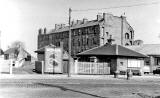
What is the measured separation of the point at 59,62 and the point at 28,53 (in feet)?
205

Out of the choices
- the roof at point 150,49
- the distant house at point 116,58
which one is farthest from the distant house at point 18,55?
the distant house at point 116,58

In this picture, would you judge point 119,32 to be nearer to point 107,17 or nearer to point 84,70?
point 107,17

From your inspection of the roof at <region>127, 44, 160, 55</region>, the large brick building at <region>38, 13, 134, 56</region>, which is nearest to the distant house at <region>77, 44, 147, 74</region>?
the roof at <region>127, 44, 160, 55</region>

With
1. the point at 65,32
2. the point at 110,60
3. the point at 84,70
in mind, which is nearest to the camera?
the point at 84,70

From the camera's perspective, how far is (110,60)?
45688 mm

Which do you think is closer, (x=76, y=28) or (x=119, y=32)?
(x=119, y=32)

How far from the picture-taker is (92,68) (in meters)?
43.1

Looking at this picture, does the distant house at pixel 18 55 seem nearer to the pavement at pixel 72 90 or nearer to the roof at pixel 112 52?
the roof at pixel 112 52

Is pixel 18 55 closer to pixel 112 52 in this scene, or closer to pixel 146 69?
pixel 146 69

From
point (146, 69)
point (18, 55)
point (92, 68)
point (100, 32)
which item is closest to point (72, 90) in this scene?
point (92, 68)

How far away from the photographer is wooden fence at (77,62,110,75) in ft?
139

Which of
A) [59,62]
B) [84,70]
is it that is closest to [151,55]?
[84,70]

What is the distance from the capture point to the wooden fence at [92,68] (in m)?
42.4

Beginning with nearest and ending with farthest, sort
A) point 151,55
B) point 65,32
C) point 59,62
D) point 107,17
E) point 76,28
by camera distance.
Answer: point 59,62, point 151,55, point 107,17, point 76,28, point 65,32
